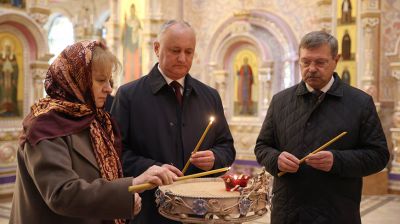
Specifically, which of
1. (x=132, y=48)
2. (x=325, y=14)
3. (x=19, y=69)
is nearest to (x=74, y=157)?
(x=19, y=69)

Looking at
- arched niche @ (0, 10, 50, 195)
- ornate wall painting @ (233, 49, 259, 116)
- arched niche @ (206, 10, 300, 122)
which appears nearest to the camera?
arched niche @ (0, 10, 50, 195)

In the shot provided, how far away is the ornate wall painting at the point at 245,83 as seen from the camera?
10.8 m

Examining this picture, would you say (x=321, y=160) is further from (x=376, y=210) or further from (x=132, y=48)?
(x=132, y=48)

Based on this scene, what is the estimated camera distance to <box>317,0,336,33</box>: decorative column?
29.7 ft

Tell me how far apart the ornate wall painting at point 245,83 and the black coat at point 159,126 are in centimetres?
787

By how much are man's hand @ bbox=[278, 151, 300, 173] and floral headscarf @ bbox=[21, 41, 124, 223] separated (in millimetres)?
1045

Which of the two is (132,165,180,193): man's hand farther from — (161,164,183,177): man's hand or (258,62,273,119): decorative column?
(258,62,273,119): decorative column

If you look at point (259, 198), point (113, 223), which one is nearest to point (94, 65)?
point (113, 223)

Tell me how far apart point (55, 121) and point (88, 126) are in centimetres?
17

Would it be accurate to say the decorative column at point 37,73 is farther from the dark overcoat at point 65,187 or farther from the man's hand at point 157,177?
the man's hand at point 157,177

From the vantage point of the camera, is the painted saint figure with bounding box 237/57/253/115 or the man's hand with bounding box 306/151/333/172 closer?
the man's hand with bounding box 306/151/333/172

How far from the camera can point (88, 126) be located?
6.46 feet

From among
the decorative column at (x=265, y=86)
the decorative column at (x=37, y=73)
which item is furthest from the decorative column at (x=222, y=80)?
the decorative column at (x=37, y=73)

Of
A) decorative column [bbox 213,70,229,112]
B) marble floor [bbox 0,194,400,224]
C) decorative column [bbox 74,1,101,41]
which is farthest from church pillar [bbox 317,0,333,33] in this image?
decorative column [bbox 74,1,101,41]
